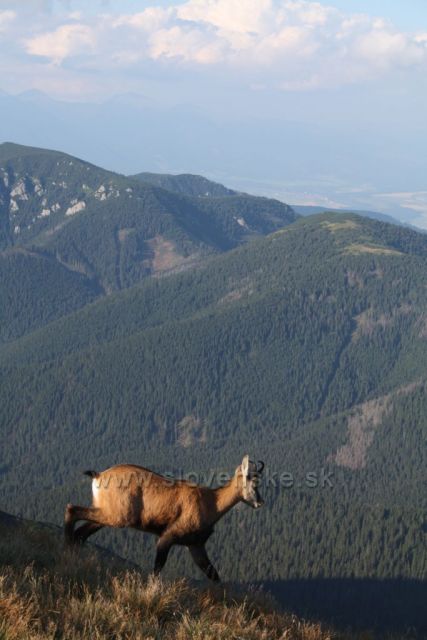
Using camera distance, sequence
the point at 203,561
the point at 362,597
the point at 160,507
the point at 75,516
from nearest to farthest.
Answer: the point at 160,507, the point at 203,561, the point at 75,516, the point at 362,597

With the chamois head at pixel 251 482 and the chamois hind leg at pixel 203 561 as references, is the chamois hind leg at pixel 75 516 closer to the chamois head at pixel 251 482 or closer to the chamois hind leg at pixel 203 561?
the chamois hind leg at pixel 203 561

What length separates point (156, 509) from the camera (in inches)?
892

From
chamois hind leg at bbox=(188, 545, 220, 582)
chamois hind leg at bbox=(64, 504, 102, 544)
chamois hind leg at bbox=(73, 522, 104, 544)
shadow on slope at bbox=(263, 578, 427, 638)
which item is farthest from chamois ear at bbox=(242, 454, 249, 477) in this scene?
shadow on slope at bbox=(263, 578, 427, 638)

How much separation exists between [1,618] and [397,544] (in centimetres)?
15622

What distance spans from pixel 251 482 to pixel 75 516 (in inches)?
200

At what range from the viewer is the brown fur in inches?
890

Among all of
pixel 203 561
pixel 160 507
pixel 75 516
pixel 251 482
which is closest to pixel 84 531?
pixel 75 516

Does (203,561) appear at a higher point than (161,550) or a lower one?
lower

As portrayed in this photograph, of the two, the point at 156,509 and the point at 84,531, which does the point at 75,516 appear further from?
the point at 156,509

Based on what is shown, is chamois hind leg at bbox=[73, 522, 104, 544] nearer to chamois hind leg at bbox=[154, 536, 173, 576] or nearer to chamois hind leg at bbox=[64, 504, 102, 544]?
chamois hind leg at bbox=[64, 504, 102, 544]

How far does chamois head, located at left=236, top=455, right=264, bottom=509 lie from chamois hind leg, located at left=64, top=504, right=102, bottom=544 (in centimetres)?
413

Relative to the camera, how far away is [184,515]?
22.7m

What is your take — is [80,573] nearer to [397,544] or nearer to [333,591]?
[333,591]

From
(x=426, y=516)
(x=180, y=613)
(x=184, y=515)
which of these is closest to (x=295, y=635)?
(x=180, y=613)
